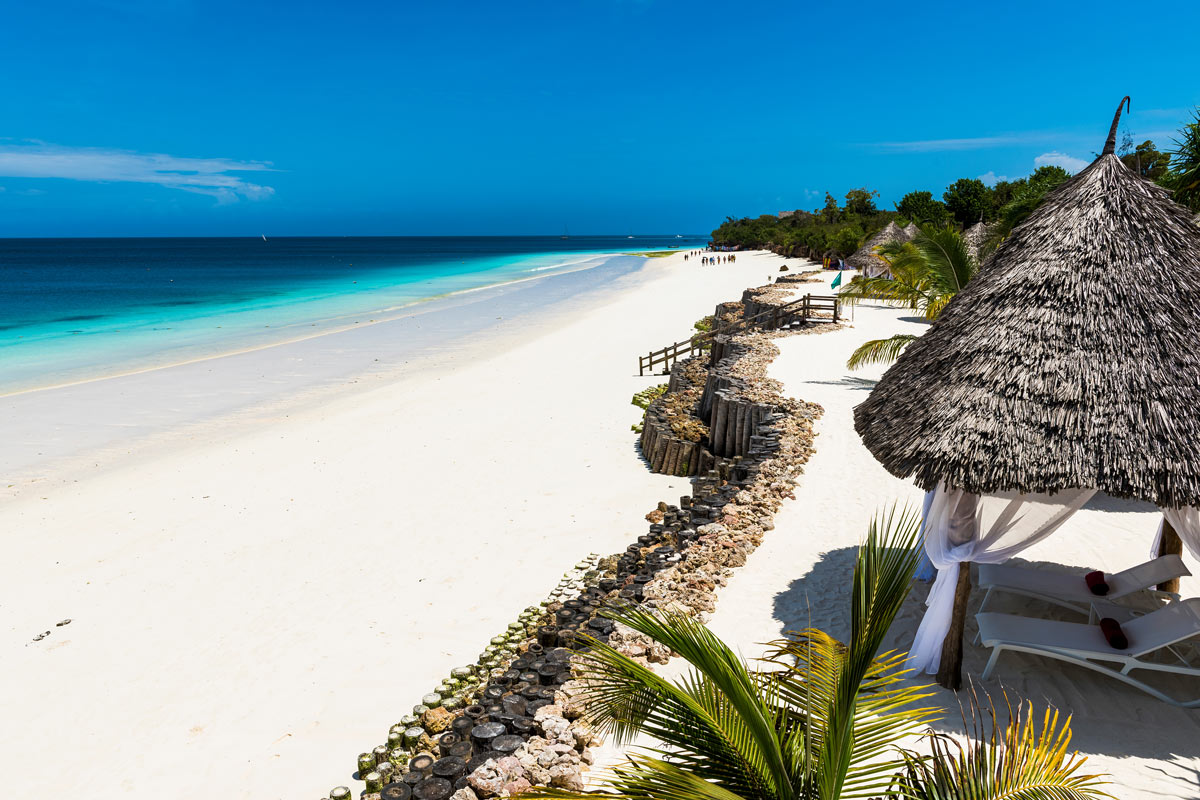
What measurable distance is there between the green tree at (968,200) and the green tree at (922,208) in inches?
36.6

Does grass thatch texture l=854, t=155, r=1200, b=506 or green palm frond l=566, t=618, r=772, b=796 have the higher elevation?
grass thatch texture l=854, t=155, r=1200, b=506

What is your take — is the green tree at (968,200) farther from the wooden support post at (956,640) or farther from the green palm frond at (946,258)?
the wooden support post at (956,640)

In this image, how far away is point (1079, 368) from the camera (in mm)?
5312

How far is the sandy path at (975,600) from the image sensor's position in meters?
4.91

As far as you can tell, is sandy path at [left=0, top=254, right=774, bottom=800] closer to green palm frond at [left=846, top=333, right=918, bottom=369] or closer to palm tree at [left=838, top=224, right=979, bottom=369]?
green palm frond at [left=846, top=333, right=918, bottom=369]

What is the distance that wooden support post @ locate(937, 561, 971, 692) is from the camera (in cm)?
553

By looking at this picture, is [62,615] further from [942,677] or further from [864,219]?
[864,219]

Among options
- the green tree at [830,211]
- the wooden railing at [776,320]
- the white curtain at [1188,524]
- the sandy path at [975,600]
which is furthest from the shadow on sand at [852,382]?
the green tree at [830,211]

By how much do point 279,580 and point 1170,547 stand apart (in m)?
10.0

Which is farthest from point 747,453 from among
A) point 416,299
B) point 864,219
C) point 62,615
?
point 864,219

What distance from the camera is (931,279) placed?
1401 cm

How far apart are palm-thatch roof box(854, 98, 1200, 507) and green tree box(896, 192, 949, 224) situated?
173ft

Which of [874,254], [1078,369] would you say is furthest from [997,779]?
[874,254]

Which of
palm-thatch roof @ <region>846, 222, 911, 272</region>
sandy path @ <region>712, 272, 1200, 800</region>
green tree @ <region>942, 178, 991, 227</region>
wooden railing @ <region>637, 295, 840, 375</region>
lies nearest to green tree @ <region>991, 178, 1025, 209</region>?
green tree @ <region>942, 178, 991, 227</region>
